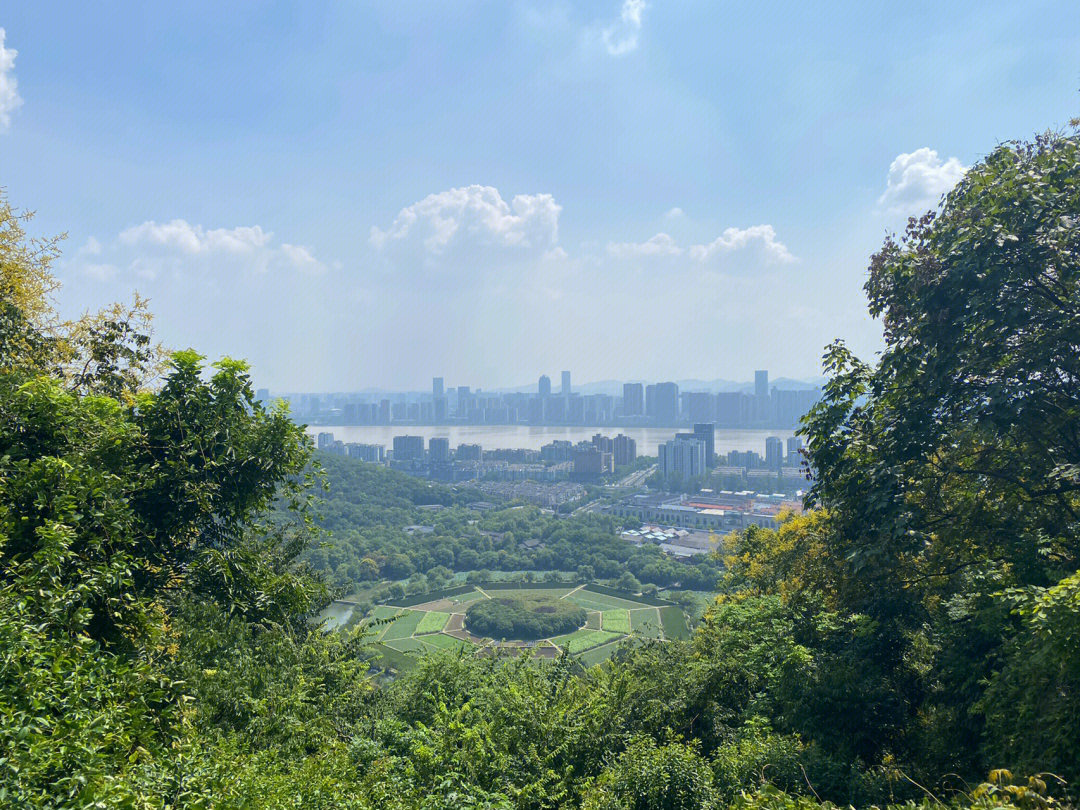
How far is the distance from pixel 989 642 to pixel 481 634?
22516 mm

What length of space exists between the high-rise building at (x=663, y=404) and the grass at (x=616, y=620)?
80825 mm

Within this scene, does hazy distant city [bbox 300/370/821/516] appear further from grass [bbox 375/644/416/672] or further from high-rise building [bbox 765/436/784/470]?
grass [bbox 375/644/416/672]

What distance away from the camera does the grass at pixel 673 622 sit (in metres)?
22.3

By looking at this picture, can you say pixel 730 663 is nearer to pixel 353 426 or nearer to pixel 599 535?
pixel 599 535

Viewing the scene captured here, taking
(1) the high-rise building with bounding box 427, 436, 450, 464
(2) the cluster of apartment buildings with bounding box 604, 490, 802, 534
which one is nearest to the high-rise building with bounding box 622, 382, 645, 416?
(1) the high-rise building with bounding box 427, 436, 450, 464

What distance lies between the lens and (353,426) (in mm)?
117750

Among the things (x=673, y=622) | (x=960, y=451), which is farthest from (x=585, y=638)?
(x=960, y=451)

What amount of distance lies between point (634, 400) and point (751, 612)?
109 meters

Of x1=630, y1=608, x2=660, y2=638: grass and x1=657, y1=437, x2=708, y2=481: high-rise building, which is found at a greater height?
x1=657, y1=437, x2=708, y2=481: high-rise building

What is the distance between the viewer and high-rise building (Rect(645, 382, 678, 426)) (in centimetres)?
10694

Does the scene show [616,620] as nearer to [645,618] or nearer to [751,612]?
[645,618]

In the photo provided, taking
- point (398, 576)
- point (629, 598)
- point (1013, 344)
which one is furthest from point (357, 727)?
point (398, 576)

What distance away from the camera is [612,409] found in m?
118

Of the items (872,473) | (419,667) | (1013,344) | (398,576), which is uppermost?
(1013,344)
